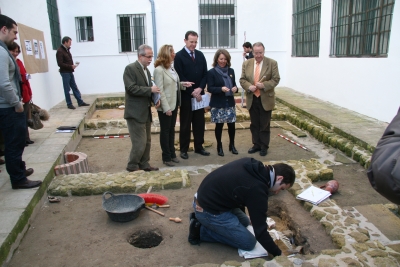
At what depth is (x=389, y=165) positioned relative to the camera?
4.97ft

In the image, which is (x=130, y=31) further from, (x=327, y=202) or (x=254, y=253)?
(x=254, y=253)

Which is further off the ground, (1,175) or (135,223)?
(1,175)

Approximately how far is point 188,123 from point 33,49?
14.7 feet

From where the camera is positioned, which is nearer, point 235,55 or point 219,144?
point 219,144

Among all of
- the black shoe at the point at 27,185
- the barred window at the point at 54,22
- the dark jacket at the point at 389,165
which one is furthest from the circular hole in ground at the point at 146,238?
the barred window at the point at 54,22

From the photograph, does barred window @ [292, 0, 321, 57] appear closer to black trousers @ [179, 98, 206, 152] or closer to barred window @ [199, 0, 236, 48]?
barred window @ [199, 0, 236, 48]

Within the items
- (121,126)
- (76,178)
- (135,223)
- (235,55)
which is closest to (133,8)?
(235,55)

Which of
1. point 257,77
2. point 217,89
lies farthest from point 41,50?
point 257,77

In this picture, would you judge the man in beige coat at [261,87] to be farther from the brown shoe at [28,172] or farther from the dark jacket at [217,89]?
the brown shoe at [28,172]

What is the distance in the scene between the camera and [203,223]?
2941 millimetres

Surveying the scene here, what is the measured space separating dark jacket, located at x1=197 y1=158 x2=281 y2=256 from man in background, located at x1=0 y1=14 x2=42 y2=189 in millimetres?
2051

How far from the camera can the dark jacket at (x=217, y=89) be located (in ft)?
16.6

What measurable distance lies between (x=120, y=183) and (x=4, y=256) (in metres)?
1.61

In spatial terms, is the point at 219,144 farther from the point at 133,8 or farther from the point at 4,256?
the point at 133,8
